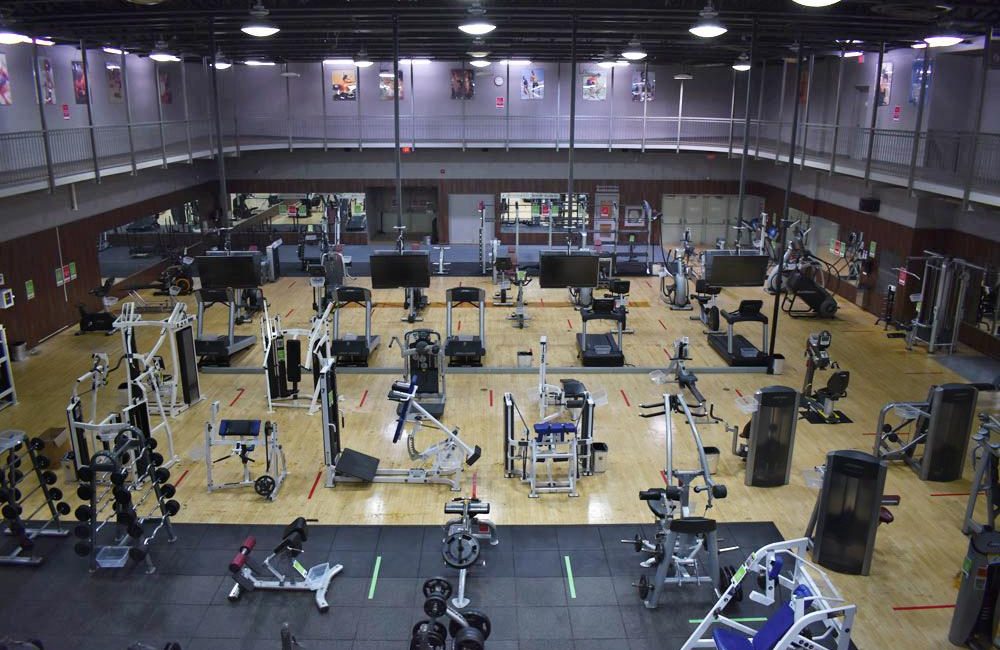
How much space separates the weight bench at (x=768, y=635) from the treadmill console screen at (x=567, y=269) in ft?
23.2

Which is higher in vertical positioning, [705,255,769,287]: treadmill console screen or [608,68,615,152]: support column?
[608,68,615,152]: support column

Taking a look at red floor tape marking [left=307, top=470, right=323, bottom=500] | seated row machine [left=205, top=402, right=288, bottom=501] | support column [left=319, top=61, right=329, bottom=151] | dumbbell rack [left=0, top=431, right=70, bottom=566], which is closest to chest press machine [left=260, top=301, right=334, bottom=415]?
red floor tape marking [left=307, top=470, right=323, bottom=500]

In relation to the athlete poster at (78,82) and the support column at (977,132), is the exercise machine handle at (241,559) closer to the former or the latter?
the support column at (977,132)

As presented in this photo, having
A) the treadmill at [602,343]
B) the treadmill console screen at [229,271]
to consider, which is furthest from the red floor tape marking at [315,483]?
the treadmill at [602,343]

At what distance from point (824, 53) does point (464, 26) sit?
10.9 m

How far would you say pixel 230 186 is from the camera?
78.1 feet

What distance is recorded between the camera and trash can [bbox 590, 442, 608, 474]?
9.24 meters

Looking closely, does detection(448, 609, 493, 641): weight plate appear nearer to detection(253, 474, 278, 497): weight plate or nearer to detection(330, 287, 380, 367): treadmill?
detection(253, 474, 278, 497): weight plate

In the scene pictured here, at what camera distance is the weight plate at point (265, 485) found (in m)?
8.62

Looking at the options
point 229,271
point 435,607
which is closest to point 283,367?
point 229,271

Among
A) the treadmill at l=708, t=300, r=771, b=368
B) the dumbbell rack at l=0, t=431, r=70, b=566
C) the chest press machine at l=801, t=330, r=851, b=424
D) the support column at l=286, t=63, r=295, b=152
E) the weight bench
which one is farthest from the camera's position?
the support column at l=286, t=63, r=295, b=152

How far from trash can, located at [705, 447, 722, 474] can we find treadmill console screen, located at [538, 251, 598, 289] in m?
3.93

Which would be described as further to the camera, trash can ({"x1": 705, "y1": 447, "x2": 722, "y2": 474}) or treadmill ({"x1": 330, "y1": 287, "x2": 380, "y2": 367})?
treadmill ({"x1": 330, "y1": 287, "x2": 380, "y2": 367})

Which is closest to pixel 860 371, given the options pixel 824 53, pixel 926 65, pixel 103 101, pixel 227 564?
pixel 926 65
